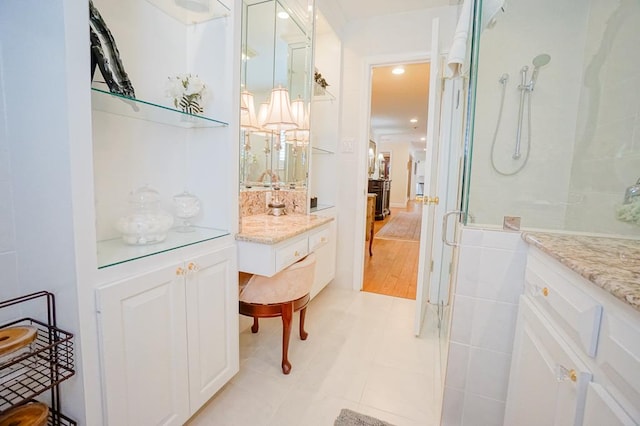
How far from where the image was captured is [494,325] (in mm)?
1197

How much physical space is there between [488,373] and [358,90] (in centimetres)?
248

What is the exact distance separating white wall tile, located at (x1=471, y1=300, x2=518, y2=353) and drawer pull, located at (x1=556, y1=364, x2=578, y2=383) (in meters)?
0.44

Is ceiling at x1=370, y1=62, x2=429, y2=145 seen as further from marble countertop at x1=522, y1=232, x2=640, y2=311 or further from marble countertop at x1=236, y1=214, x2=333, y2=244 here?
marble countertop at x1=522, y1=232, x2=640, y2=311

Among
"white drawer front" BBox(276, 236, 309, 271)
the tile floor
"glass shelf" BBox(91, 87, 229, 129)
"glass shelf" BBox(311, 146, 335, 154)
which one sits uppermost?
"glass shelf" BBox(311, 146, 335, 154)

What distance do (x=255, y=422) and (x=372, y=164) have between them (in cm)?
781

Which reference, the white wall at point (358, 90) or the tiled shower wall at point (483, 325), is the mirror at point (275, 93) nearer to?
the white wall at point (358, 90)

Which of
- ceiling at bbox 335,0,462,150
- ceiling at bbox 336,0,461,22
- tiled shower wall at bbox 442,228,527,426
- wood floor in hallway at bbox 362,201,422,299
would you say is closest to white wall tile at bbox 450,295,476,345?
tiled shower wall at bbox 442,228,527,426

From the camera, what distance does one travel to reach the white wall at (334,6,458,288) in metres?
2.55

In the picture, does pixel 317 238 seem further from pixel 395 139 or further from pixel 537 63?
pixel 395 139

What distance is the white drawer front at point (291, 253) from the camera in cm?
148

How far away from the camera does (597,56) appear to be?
150cm

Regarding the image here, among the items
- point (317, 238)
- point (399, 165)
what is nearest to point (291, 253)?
point (317, 238)

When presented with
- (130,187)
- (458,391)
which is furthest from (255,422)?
(130,187)

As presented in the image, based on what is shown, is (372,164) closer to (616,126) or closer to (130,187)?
(616,126)
